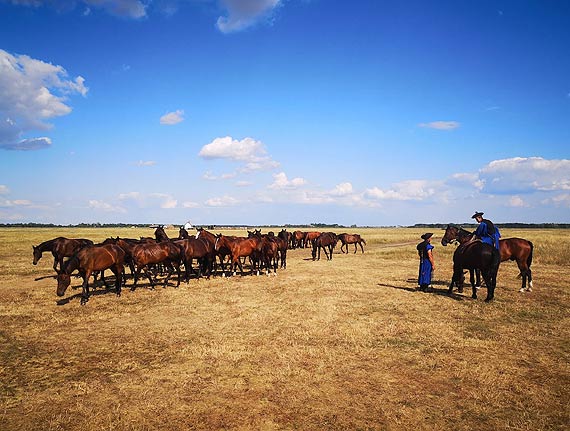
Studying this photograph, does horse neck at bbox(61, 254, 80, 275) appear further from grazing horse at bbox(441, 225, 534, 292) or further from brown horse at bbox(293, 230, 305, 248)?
brown horse at bbox(293, 230, 305, 248)

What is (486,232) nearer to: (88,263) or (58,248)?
(88,263)

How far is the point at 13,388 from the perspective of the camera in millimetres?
6262

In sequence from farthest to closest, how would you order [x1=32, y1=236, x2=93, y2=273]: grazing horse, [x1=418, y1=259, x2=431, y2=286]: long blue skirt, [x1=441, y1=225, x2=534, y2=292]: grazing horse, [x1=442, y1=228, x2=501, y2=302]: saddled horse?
1. [x1=32, y1=236, x2=93, y2=273]: grazing horse
2. [x1=441, y1=225, x2=534, y2=292]: grazing horse
3. [x1=418, y1=259, x2=431, y2=286]: long blue skirt
4. [x1=442, y1=228, x2=501, y2=302]: saddled horse

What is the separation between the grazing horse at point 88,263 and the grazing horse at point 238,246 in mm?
5581

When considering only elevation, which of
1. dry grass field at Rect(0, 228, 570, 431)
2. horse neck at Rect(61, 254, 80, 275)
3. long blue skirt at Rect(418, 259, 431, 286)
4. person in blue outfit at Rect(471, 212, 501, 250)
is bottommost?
dry grass field at Rect(0, 228, 570, 431)

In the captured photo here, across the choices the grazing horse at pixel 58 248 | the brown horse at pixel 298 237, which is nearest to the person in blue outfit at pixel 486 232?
the grazing horse at pixel 58 248

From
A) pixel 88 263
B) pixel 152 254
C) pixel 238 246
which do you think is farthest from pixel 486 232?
pixel 88 263

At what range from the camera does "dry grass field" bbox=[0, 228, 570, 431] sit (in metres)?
5.36

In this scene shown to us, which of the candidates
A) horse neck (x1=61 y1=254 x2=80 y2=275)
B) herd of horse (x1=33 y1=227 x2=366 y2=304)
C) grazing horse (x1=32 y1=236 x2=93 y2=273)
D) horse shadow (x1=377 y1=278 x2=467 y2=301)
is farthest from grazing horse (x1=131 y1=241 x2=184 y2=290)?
horse shadow (x1=377 y1=278 x2=467 y2=301)

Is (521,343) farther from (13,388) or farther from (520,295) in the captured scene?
(13,388)

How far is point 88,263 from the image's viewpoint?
1305 cm

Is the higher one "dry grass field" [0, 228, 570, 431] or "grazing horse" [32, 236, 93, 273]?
"grazing horse" [32, 236, 93, 273]

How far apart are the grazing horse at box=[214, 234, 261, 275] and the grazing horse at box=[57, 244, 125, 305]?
18.3 ft

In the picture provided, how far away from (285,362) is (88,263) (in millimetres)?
9477
